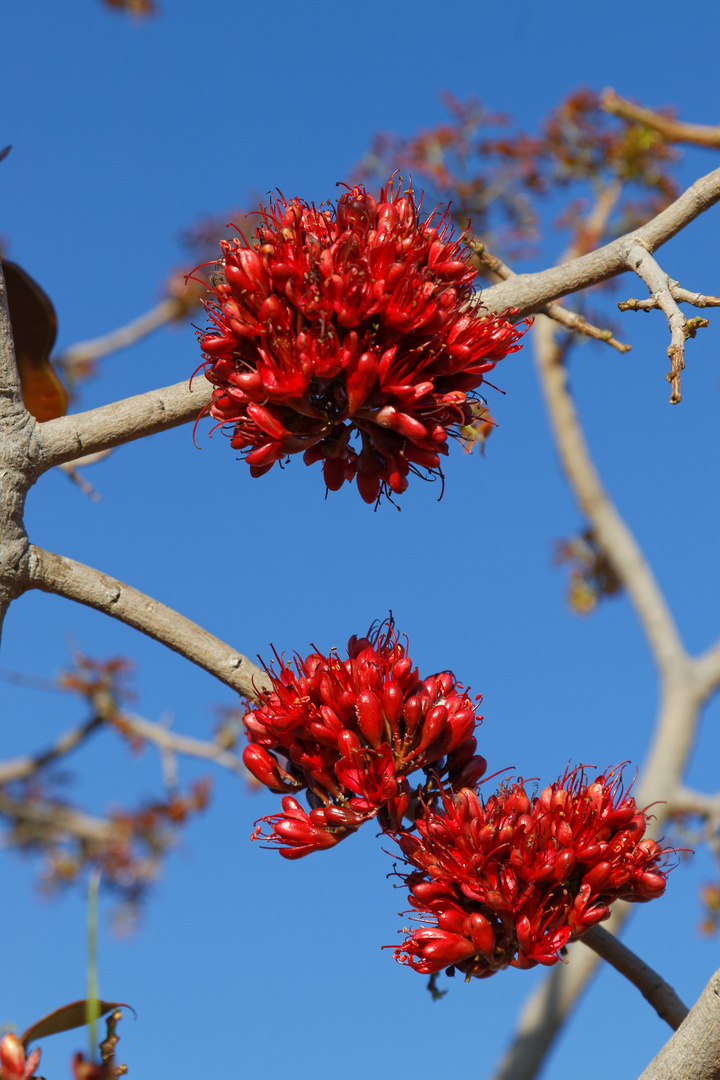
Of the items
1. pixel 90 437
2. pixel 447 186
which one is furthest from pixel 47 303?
pixel 447 186

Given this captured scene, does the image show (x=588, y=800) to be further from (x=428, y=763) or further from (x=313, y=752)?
(x=313, y=752)

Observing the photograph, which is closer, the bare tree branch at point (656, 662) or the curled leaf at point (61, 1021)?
the curled leaf at point (61, 1021)

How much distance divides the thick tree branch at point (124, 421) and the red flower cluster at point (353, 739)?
66 centimetres

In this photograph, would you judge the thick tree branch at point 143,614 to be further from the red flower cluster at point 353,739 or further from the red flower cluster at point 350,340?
the red flower cluster at point 350,340

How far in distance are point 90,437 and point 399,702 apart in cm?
101

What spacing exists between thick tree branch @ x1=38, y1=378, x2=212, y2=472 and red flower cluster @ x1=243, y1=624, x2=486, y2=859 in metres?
0.66

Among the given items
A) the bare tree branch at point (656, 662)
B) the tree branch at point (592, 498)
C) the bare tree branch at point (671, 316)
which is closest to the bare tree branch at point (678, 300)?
the bare tree branch at point (671, 316)

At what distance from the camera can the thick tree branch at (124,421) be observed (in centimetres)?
231

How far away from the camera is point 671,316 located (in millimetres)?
1952

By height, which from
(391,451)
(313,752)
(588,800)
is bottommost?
(588,800)

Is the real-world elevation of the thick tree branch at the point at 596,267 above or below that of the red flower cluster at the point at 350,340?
above

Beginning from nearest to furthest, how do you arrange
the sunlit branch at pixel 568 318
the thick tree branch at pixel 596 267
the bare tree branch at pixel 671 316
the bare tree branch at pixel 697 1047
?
the bare tree branch at pixel 697 1047 < the bare tree branch at pixel 671 316 < the thick tree branch at pixel 596 267 < the sunlit branch at pixel 568 318

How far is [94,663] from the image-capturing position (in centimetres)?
612

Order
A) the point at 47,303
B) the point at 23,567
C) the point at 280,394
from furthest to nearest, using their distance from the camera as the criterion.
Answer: the point at 47,303 → the point at 23,567 → the point at 280,394
